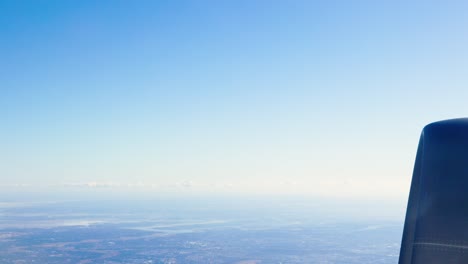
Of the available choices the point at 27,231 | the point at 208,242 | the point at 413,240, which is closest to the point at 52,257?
the point at 208,242

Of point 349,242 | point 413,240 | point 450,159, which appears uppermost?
point 450,159

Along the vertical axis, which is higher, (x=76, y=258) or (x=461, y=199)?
(x=461, y=199)

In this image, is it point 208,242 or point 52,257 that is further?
point 208,242

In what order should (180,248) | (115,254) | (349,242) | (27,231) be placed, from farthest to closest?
(27,231) < (349,242) < (180,248) < (115,254)

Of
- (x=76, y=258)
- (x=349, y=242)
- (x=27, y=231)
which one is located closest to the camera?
(x=76, y=258)

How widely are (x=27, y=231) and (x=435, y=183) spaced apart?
84.5m

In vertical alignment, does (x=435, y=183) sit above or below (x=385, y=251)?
above

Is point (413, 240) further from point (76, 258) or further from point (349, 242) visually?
point (349, 242)

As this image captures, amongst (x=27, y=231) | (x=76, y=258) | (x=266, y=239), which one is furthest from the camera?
(x=27, y=231)

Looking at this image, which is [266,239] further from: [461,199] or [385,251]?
[461,199]

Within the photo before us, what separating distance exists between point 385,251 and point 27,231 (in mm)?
61565

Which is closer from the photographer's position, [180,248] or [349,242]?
[180,248]

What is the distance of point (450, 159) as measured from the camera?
1.43m

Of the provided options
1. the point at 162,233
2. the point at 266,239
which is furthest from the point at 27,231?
the point at 266,239
